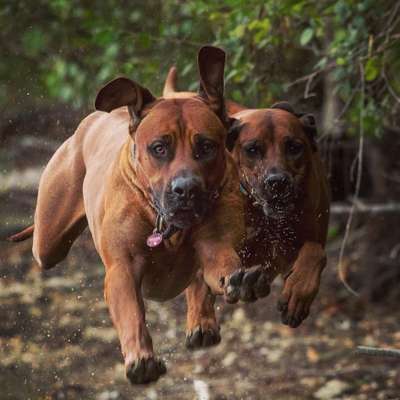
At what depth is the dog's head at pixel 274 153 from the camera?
5660mm

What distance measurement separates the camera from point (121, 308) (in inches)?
198

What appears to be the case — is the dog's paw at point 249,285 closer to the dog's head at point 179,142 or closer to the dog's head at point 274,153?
the dog's head at point 179,142

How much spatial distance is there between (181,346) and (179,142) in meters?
5.11

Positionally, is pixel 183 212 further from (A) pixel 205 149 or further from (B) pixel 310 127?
(B) pixel 310 127

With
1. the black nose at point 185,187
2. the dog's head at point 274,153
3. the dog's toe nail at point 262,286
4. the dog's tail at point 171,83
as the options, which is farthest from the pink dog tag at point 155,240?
the dog's tail at point 171,83

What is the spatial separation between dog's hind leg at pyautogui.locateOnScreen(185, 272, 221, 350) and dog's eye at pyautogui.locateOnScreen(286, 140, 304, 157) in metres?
0.80

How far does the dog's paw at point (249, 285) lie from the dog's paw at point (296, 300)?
83 cm

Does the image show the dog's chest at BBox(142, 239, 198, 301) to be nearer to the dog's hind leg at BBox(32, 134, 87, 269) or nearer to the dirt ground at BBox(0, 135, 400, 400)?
the dog's hind leg at BBox(32, 134, 87, 269)

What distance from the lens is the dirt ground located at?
905 cm

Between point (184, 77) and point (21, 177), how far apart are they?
4550 millimetres

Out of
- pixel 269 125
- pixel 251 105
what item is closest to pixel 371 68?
pixel 251 105

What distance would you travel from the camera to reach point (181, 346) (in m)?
9.91

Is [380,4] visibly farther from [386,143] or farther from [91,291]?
[91,291]

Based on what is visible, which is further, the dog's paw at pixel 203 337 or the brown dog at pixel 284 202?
the dog's paw at pixel 203 337
